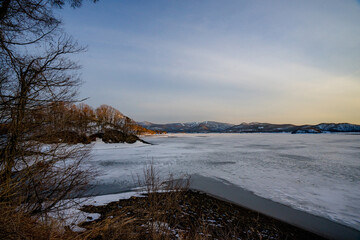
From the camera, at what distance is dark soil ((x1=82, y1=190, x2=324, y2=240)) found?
4.32 metres

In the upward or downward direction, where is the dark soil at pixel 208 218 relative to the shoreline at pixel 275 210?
upward

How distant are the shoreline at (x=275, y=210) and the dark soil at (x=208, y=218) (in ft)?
1.05

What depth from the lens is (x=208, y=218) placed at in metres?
5.06

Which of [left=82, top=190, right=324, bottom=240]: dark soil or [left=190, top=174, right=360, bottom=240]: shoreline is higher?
[left=82, top=190, right=324, bottom=240]: dark soil

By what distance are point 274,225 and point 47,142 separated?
6.29 m

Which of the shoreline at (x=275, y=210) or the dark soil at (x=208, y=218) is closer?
the dark soil at (x=208, y=218)

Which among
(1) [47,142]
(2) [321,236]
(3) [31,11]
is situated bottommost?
(2) [321,236]

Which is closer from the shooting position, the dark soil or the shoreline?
the dark soil

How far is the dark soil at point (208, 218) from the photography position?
432 centimetres

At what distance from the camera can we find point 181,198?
6.31 meters

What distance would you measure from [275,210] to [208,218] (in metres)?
2.41

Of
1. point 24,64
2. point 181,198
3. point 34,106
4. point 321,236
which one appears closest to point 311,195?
point 321,236

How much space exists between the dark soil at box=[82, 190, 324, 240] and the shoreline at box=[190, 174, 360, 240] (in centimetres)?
32

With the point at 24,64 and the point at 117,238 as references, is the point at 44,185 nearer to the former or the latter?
the point at 117,238
